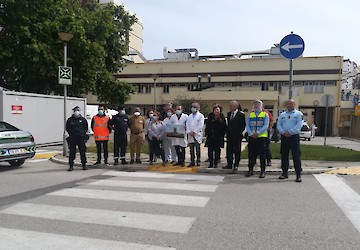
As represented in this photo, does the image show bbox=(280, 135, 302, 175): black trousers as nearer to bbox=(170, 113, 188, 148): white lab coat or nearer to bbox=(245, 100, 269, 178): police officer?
bbox=(245, 100, 269, 178): police officer

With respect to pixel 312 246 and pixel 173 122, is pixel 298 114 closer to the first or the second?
pixel 173 122

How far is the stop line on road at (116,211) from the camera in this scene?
420 cm

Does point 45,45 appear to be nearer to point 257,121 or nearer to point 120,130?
point 120,130

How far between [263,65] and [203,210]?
3828cm

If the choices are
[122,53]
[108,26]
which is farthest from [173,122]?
[122,53]

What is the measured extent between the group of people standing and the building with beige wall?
96.4 ft

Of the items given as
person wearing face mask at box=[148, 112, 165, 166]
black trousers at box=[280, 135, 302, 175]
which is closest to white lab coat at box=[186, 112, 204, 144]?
person wearing face mask at box=[148, 112, 165, 166]

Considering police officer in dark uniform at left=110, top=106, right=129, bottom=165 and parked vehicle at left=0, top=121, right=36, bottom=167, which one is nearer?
parked vehicle at left=0, top=121, right=36, bottom=167

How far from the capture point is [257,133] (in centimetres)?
849

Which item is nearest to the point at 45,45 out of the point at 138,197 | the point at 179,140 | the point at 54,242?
the point at 179,140

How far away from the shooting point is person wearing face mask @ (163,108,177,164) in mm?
10523

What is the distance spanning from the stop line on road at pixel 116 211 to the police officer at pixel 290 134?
1709 mm

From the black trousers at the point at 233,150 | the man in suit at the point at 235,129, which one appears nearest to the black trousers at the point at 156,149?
the black trousers at the point at 233,150

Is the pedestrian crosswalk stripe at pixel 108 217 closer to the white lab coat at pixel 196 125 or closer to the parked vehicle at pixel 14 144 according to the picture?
the parked vehicle at pixel 14 144
